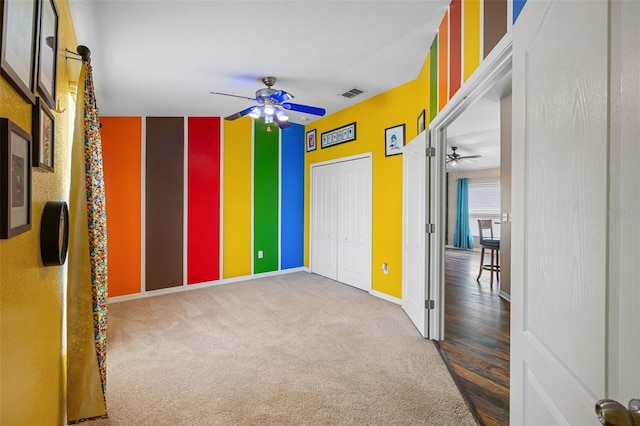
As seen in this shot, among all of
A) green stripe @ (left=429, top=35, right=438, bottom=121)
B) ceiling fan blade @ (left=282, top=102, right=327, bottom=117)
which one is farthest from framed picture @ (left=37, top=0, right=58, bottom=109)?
green stripe @ (left=429, top=35, right=438, bottom=121)

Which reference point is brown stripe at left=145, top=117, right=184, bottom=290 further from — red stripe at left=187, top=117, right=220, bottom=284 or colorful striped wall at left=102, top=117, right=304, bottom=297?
red stripe at left=187, top=117, right=220, bottom=284

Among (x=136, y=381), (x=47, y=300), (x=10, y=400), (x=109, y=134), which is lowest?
(x=136, y=381)

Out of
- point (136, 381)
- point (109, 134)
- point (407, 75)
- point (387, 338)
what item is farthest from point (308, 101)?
point (136, 381)

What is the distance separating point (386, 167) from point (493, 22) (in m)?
2.58

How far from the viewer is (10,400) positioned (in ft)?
2.96

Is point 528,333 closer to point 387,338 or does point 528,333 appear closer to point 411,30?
point 387,338

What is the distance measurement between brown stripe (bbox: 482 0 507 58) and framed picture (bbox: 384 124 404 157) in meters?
2.15

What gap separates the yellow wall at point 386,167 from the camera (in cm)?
381

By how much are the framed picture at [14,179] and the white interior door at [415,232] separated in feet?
8.88

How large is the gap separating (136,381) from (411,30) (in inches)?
135

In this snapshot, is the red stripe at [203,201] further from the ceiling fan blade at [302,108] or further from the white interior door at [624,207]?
the white interior door at [624,207]

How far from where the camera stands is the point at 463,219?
9109mm

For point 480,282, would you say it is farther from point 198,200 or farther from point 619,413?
point 619,413

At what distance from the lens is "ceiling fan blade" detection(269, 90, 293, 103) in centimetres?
317
